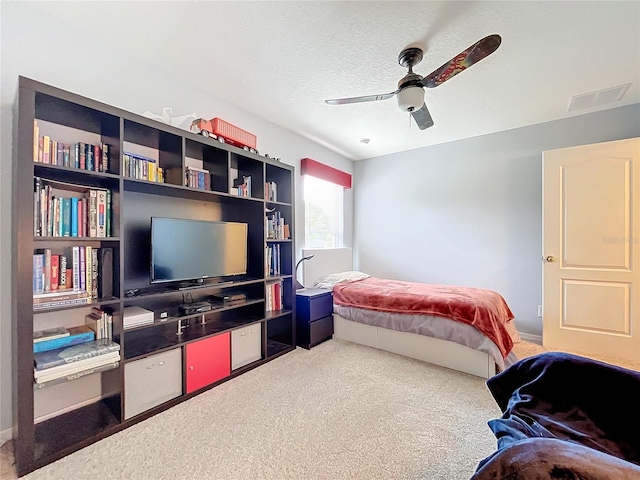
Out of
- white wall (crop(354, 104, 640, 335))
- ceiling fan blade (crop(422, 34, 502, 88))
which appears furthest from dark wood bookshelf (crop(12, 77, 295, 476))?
white wall (crop(354, 104, 640, 335))

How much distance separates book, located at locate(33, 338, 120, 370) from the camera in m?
1.45

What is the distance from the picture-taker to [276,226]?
9.62ft

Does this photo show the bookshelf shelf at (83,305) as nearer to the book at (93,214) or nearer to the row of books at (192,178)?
the book at (93,214)

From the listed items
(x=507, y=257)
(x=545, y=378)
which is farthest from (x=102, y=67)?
(x=507, y=257)

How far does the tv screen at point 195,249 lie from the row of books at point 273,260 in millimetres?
262

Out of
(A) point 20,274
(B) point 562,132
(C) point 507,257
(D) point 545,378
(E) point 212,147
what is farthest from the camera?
(C) point 507,257

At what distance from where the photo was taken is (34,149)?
144 cm

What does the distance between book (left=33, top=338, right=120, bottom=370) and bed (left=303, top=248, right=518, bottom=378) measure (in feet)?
7.09

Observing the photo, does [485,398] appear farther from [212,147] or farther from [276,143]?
[276,143]

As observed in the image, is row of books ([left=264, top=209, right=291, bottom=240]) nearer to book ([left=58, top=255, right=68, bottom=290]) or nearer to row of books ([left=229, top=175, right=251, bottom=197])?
row of books ([left=229, top=175, right=251, bottom=197])

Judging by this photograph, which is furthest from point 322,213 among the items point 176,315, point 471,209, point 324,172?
point 176,315

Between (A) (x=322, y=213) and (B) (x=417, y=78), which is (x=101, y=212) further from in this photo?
(A) (x=322, y=213)

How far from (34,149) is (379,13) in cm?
207

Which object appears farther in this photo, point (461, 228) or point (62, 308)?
point (461, 228)
